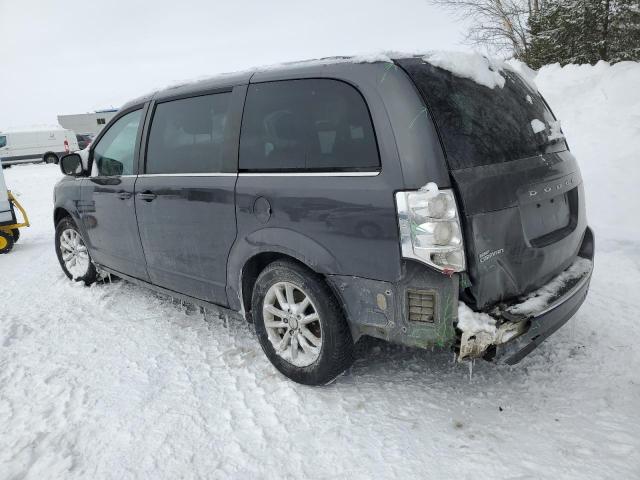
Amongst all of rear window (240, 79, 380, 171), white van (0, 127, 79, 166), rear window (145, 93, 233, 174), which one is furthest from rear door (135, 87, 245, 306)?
white van (0, 127, 79, 166)

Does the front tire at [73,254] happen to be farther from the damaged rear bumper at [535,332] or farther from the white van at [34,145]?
the white van at [34,145]

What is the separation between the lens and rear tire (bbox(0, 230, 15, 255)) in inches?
267

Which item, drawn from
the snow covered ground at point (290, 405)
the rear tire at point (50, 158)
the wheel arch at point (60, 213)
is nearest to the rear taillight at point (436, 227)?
the snow covered ground at point (290, 405)

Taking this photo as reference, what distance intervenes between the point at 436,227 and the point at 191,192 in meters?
1.79

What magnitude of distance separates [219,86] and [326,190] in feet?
4.14

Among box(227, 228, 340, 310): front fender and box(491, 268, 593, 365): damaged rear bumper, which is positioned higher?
box(227, 228, 340, 310): front fender

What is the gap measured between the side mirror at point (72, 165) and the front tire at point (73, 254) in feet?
2.18

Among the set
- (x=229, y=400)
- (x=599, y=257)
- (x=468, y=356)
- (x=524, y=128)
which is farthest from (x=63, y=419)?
(x=599, y=257)

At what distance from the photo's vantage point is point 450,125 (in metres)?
2.30

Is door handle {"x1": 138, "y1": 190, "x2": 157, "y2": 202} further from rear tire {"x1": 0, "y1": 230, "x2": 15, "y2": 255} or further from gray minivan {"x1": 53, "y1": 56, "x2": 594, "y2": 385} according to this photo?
rear tire {"x1": 0, "y1": 230, "x2": 15, "y2": 255}

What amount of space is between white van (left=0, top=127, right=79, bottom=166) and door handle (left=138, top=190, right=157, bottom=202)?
25223 mm

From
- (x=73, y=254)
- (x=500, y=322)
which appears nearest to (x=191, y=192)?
(x=500, y=322)

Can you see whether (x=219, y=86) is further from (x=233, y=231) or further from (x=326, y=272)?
(x=326, y=272)

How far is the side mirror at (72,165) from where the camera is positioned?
4414 mm
